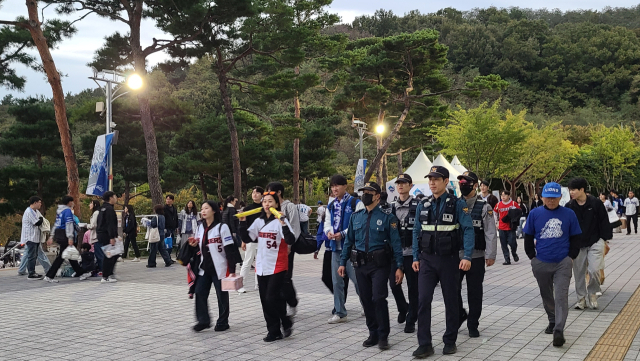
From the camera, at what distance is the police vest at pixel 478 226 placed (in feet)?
21.4

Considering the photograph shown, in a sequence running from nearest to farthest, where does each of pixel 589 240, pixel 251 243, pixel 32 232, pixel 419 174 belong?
pixel 589 240 → pixel 251 243 → pixel 32 232 → pixel 419 174

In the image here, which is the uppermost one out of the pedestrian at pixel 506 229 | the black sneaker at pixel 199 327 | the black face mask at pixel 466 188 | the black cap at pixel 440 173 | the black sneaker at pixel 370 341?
the black cap at pixel 440 173

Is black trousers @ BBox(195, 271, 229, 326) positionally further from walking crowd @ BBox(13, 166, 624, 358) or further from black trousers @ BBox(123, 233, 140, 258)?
black trousers @ BBox(123, 233, 140, 258)

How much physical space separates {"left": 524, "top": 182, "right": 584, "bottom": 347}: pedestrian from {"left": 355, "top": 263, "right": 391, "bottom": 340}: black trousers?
1545 mm

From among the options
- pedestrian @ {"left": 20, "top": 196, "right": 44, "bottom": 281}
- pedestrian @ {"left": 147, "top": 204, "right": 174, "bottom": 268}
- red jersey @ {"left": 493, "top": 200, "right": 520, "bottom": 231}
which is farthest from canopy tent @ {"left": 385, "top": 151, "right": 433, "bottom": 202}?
pedestrian @ {"left": 20, "top": 196, "right": 44, "bottom": 281}

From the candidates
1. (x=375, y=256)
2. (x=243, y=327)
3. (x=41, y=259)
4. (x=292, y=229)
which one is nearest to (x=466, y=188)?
(x=375, y=256)

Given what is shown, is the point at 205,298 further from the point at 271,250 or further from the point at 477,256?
the point at 477,256

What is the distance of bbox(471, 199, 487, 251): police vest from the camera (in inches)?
257

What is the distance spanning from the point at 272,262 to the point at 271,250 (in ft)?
0.41

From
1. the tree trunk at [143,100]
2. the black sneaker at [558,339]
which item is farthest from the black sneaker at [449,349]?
the tree trunk at [143,100]

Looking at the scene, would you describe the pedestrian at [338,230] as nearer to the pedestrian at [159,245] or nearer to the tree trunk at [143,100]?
the pedestrian at [159,245]

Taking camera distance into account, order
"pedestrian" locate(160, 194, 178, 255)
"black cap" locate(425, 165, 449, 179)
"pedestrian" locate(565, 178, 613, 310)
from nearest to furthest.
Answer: "black cap" locate(425, 165, 449, 179) < "pedestrian" locate(565, 178, 613, 310) < "pedestrian" locate(160, 194, 178, 255)

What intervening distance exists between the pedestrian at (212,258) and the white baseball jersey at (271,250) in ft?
1.36

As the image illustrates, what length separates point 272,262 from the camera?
6453 millimetres
